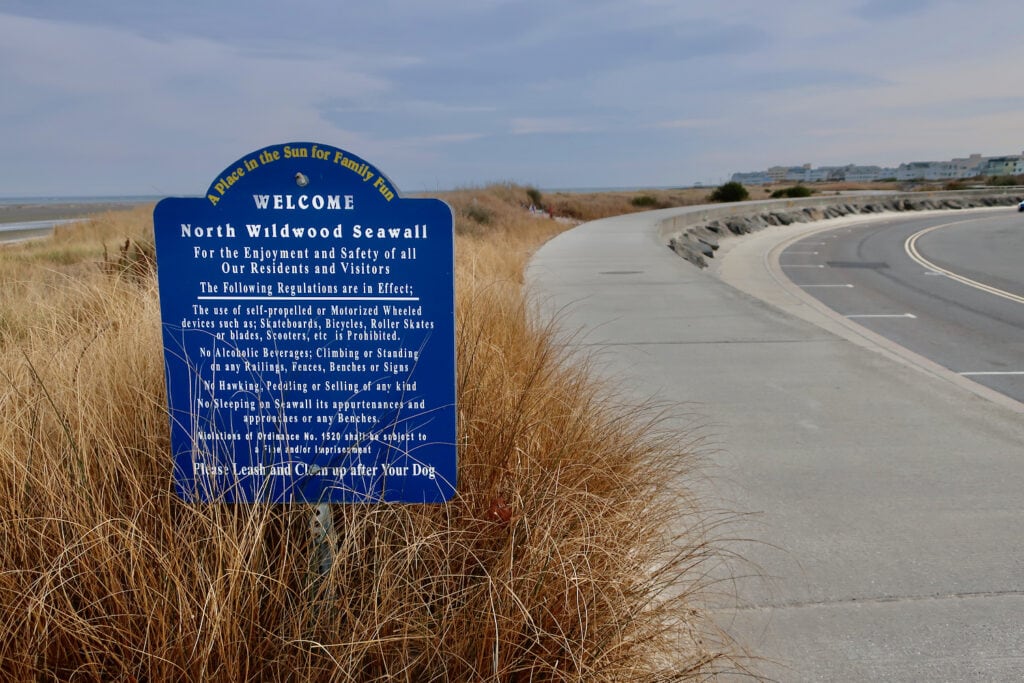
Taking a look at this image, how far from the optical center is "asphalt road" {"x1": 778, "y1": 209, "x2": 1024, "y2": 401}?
30.6 feet

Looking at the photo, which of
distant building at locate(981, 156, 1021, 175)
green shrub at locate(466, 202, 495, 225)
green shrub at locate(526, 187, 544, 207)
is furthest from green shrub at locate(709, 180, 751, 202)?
distant building at locate(981, 156, 1021, 175)

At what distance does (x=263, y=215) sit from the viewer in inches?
107

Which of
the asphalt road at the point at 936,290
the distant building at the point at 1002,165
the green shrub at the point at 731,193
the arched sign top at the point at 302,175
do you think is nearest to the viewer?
the arched sign top at the point at 302,175

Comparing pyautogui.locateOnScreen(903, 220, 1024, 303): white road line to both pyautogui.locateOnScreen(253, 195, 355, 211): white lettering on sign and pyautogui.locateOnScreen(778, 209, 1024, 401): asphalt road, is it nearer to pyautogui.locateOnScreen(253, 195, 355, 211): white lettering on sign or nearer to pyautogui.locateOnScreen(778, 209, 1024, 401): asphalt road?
pyautogui.locateOnScreen(778, 209, 1024, 401): asphalt road

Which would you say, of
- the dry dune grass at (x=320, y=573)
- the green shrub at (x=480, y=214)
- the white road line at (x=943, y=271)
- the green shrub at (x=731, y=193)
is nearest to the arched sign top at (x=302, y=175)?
the dry dune grass at (x=320, y=573)

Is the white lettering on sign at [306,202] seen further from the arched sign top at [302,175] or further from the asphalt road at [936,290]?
the asphalt road at [936,290]

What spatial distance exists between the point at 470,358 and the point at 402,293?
4.06ft

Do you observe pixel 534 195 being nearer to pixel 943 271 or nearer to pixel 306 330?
pixel 943 271

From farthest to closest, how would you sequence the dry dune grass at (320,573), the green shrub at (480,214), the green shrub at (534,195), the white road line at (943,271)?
the green shrub at (534,195), the green shrub at (480,214), the white road line at (943,271), the dry dune grass at (320,573)

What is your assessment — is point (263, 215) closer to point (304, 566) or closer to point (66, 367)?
point (304, 566)

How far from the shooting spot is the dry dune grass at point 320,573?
231 centimetres

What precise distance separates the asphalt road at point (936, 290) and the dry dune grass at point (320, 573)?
5811mm

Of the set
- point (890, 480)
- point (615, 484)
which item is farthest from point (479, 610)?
point (890, 480)

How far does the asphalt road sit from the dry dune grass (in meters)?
5.81
